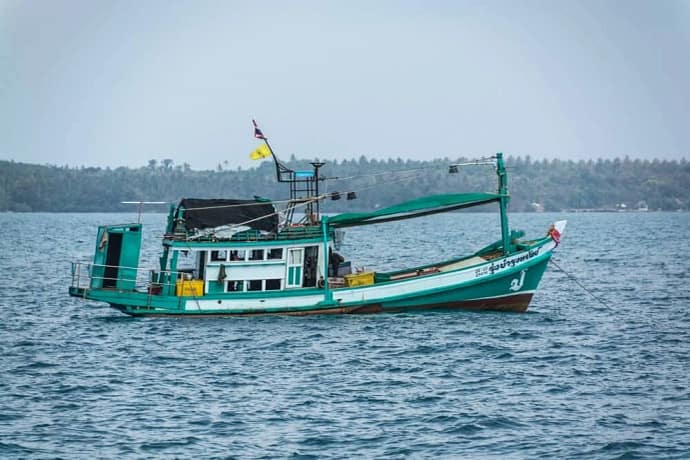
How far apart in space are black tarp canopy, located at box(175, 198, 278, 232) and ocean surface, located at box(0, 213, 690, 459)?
12.8 ft

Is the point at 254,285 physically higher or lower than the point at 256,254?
lower

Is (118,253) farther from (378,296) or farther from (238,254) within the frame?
(378,296)

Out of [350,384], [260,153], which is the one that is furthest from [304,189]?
[350,384]

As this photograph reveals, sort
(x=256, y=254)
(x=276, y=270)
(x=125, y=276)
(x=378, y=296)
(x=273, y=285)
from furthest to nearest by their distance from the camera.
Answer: (x=125, y=276), (x=378, y=296), (x=273, y=285), (x=256, y=254), (x=276, y=270)

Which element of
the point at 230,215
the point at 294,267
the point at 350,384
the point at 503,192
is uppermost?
the point at 503,192

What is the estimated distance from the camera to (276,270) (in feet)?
151

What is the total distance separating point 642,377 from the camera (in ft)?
118

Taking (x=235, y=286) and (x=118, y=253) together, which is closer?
(x=235, y=286)

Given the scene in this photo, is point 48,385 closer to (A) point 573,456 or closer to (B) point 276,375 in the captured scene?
(B) point 276,375

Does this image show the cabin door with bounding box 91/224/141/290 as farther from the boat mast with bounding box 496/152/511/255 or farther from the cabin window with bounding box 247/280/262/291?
the boat mast with bounding box 496/152/511/255

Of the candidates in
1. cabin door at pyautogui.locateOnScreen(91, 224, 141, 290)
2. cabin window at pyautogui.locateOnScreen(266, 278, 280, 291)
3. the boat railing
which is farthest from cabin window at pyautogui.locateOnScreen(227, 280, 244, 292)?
cabin door at pyautogui.locateOnScreen(91, 224, 141, 290)

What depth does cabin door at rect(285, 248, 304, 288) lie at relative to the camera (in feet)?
151

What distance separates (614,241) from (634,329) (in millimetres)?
85317

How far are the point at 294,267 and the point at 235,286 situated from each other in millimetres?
2505
